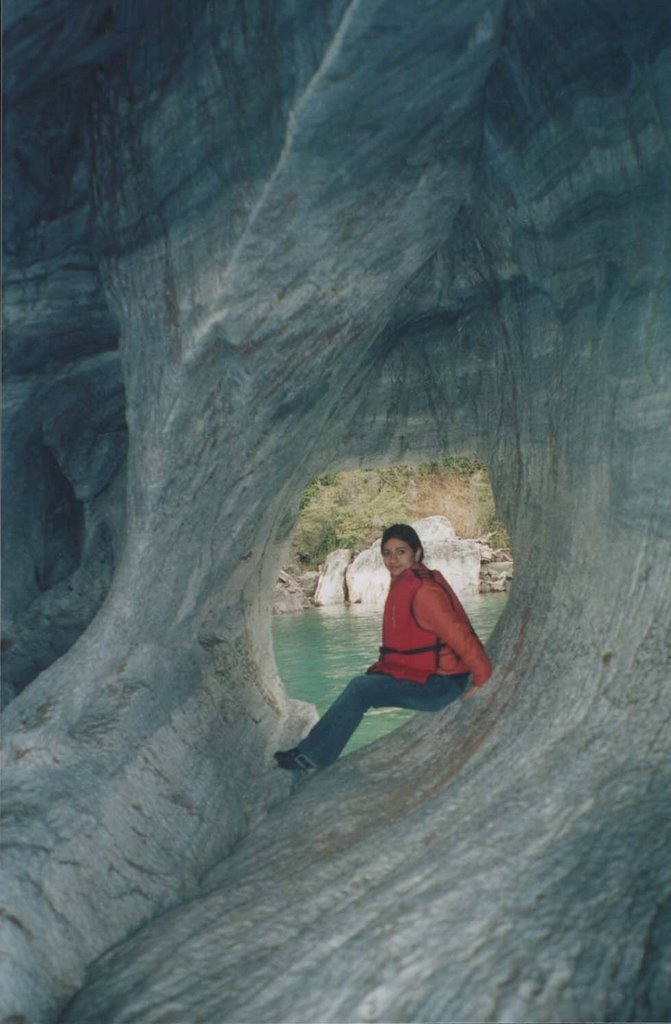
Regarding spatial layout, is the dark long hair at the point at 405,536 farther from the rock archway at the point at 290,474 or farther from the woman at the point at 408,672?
the rock archway at the point at 290,474

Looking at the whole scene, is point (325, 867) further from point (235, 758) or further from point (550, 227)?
point (550, 227)

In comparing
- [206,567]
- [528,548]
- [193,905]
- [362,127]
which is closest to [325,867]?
[193,905]

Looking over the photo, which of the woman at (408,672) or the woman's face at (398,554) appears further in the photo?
the woman's face at (398,554)

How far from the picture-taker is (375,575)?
92.3ft

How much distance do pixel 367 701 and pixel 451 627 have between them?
2.23 feet

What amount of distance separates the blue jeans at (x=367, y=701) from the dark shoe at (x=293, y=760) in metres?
0.03

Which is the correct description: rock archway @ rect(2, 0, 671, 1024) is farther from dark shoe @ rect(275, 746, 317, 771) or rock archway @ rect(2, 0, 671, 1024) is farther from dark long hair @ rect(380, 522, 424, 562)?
dark long hair @ rect(380, 522, 424, 562)

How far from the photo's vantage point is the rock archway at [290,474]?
123 inches

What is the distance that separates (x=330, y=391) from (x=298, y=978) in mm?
3149

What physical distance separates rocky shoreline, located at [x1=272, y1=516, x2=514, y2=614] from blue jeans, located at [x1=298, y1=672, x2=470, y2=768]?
22643 millimetres

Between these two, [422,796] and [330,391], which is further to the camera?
[330,391]

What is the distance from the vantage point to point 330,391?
5008mm

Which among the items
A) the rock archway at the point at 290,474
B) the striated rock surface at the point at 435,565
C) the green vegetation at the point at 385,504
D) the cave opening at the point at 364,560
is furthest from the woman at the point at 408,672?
the green vegetation at the point at 385,504

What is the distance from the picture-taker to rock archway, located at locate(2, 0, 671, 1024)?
10.2 ft
